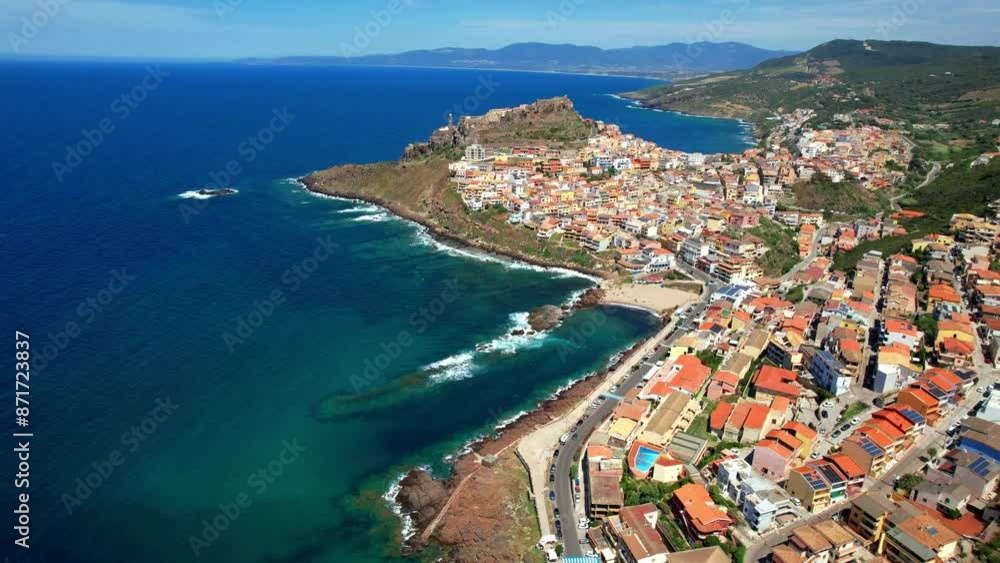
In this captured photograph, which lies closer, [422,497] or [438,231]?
[422,497]

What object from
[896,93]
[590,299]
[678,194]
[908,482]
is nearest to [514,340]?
[590,299]

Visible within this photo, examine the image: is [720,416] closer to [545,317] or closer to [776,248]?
[545,317]

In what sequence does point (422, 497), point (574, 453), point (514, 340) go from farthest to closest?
point (514, 340) → point (574, 453) → point (422, 497)

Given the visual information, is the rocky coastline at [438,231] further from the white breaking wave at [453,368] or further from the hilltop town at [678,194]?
the white breaking wave at [453,368]

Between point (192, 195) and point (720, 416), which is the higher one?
point (192, 195)

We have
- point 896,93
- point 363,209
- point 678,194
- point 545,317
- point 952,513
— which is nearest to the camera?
point 952,513

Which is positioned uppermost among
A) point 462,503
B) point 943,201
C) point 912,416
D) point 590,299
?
point 943,201
